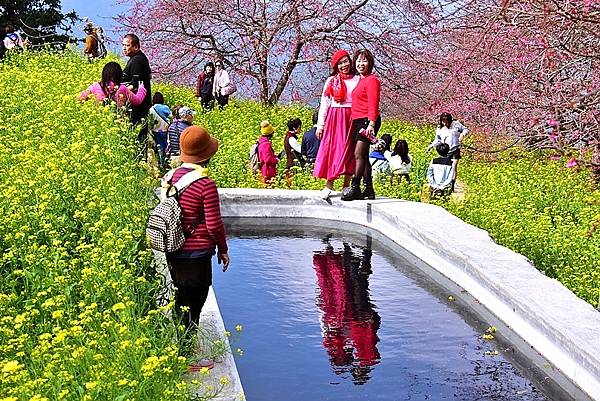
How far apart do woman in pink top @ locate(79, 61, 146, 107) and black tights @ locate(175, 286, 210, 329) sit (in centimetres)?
656

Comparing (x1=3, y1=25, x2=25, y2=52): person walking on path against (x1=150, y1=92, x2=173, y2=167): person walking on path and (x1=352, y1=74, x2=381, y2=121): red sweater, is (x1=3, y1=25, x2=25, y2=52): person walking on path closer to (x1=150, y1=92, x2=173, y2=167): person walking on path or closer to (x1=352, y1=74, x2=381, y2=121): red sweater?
(x1=150, y1=92, x2=173, y2=167): person walking on path

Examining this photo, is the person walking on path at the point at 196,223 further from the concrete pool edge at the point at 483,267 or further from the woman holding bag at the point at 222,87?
the woman holding bag at the point at 222,87

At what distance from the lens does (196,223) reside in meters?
5.02

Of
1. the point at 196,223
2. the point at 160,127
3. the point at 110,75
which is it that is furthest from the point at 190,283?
the point at 160,127

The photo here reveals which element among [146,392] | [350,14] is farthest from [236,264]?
[350,14]

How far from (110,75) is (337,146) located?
3.26 m

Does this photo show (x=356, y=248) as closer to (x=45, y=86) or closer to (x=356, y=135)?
(x=356, y=135)

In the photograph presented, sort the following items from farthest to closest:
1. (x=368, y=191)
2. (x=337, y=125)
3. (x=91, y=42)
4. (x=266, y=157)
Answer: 1. (x=91, y=42)
2. (x=266, y=157)
3. (x=337, y=125)
4. (x=368, y=191)

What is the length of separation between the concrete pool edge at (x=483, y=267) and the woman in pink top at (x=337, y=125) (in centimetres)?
32

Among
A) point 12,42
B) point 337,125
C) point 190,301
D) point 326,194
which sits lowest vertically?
point 190,301

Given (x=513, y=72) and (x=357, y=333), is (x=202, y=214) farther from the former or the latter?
(x=513, y=72)

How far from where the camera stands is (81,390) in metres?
3.67

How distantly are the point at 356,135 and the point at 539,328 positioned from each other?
159 inches

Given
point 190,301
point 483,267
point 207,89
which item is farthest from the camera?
point 207,89
